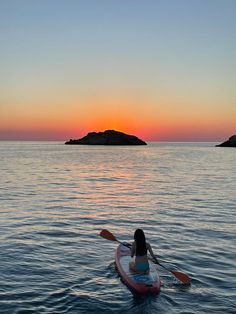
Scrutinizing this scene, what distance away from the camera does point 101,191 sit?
42062mm

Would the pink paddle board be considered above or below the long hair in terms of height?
below

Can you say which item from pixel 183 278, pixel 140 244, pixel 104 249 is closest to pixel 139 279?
pixel 140 244

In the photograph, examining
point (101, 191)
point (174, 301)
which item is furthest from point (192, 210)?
point (174, 301)

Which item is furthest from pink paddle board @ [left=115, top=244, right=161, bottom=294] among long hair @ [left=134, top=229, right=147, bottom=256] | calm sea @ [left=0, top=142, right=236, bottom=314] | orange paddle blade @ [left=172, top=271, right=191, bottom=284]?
orange paddle blade @ [left=172, top=271, right=191, bottom=284]

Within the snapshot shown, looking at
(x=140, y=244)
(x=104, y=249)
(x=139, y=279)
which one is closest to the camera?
(x=139, y=279)

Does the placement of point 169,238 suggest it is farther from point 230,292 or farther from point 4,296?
point 4,296

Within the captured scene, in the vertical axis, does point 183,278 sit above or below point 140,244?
below

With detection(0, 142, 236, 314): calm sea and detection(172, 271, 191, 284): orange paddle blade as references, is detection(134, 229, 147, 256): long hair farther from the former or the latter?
detection(172, 271, 191, 284): orange paddle blade

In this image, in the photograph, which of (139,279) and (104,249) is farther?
(104,249)

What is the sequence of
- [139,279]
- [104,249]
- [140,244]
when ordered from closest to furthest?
[139,279] → [140,244] → [104,249]

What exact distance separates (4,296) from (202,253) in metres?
9.41

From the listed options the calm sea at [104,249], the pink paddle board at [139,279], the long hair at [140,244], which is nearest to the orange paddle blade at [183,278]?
the calm sea at [104,249]

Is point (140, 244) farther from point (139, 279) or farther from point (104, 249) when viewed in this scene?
point (104, 249)

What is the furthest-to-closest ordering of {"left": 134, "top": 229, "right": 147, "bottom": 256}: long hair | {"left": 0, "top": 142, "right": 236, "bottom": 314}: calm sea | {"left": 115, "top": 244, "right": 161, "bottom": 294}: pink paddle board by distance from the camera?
{"left": 134, "top": 229, "right": 147, "bottom": 256}: long hair → {"left": 115, "top": 244, "right": 161, "bottom": 294}: pink paddle board → {"left": 0, "top": 142, "right": 236, "bottom": 314}: calm sea
